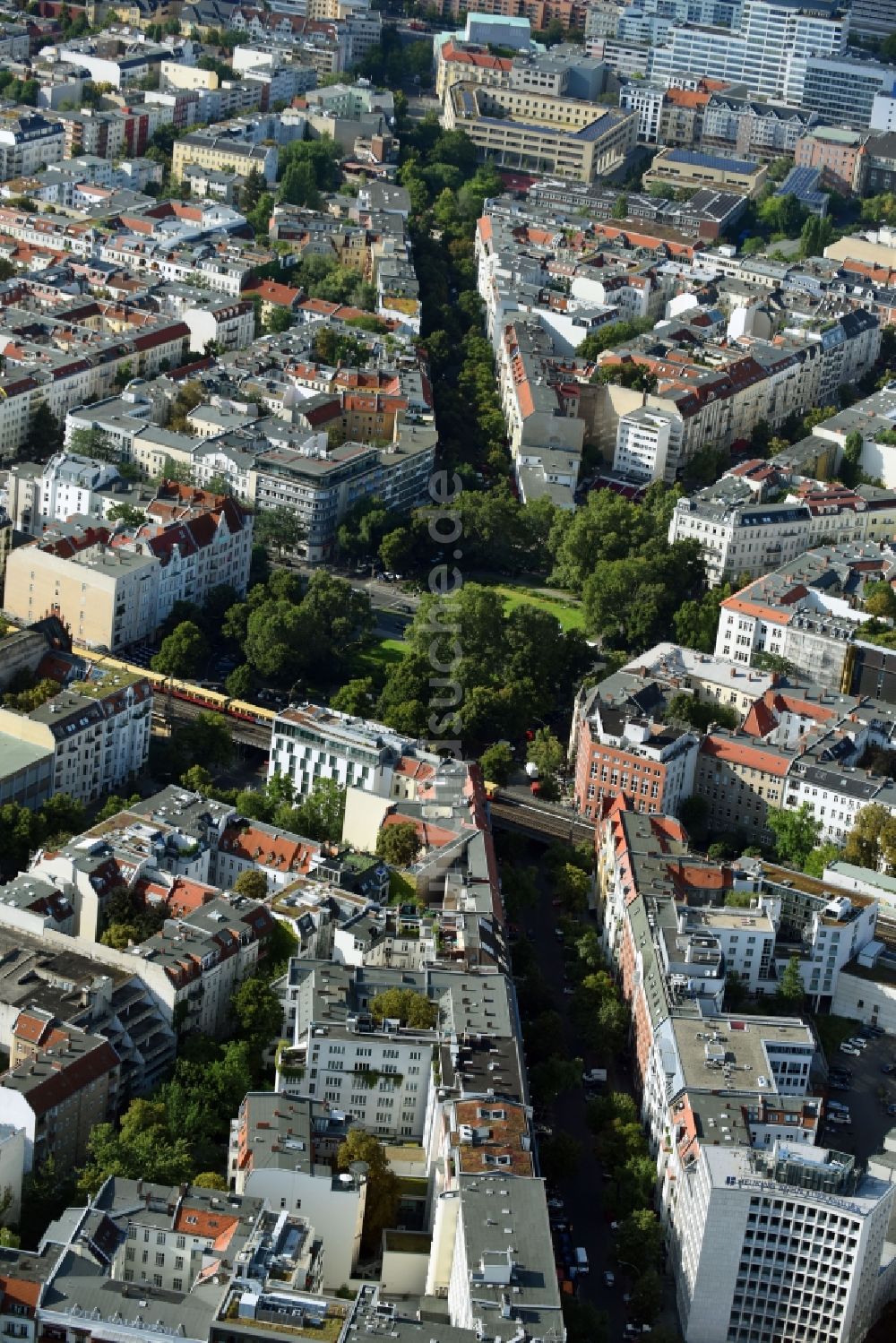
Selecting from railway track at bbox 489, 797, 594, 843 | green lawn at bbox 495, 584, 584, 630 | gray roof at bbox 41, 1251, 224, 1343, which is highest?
gray roof at bbox 41, 1251, 224, 1343

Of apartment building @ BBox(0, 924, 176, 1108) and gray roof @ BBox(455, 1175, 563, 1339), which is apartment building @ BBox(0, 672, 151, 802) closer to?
apartment building @ BBox(0, 924, 176, 1108)

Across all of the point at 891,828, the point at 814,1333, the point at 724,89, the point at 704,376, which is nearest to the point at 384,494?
the point at 704,376

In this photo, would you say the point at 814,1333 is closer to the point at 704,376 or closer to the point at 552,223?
the point at 704,376

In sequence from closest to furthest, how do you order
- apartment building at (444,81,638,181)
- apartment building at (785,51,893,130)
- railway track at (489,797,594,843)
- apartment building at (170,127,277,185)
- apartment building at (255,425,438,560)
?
railway track at (489,797,594,843) → apartment building at (255,425,438,560) → apartment building at (170,127,277,185) → apartment building at (444,81,638,181) → apartment building at (785,51,893,130)

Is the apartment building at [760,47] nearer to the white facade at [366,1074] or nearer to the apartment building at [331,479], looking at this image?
the apartment building at [331,479]

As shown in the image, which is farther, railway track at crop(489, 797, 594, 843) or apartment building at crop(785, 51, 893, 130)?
apartment building at crop(785, 51, 893, 130)

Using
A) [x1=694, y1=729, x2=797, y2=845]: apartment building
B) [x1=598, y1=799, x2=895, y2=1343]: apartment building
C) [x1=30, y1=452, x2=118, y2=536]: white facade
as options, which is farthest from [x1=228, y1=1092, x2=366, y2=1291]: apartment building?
[x1=30, y1=452, x2=118, y2=536]: white facade

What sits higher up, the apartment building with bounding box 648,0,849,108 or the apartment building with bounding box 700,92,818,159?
the apartment building with bounding box 648,0,849,108
